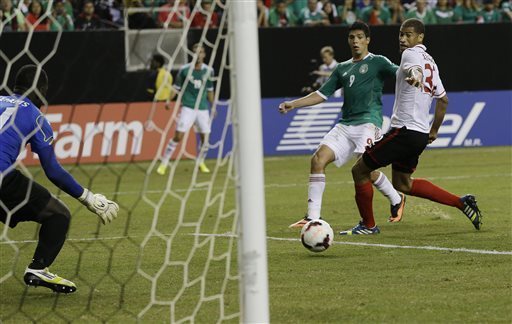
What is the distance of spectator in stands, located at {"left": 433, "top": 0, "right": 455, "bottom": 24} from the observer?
24047 mm

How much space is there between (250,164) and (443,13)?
19526mm

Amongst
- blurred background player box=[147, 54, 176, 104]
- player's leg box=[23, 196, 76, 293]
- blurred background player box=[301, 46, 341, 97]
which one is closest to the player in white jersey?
player's leg box=[23, 196, 76, 293]

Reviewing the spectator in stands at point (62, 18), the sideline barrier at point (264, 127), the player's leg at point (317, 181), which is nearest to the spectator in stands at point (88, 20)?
the spectator in stands at point (62, 18)

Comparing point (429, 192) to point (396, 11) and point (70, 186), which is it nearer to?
point (70, 186)

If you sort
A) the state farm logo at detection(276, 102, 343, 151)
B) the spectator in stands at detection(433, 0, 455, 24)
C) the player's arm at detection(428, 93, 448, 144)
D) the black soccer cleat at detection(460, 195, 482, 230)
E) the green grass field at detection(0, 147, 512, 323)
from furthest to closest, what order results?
the spectator in stands at detection(433, 0, 455, 24), the state farm logo at detection(276, 102, 343, 151), the black soccer cleat at detection(460, 195, 482, 230), the player's arm at detection(428, 93, 448, 144), the green grass field at detection(0, 147, 512, 323)

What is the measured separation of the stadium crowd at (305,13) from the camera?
2062 centimetres

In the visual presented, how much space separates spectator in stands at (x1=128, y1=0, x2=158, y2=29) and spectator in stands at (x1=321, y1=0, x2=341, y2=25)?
4574 millimetres

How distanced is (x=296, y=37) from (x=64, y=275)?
1509 cm

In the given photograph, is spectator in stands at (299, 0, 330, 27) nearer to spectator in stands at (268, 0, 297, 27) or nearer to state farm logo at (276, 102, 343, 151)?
spectator in stands at (268, 0, 297, 27)

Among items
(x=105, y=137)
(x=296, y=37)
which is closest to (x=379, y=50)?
(x=296, y=37)

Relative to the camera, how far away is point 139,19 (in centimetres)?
2006

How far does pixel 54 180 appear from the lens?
7332 millimetres

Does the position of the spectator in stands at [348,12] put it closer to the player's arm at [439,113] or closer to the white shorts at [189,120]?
the white shorts at [189,120]

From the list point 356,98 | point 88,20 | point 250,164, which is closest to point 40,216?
point 250,164
